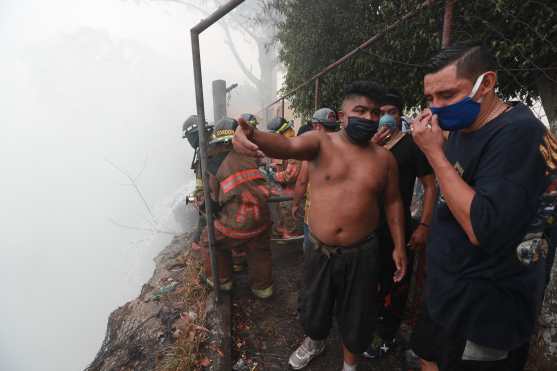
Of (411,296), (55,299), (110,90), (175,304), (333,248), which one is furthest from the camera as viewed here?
(110,90)

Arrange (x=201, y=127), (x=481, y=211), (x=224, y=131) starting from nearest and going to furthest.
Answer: (x=481, y=211), (x=201, y=127), (x=224, y=131)

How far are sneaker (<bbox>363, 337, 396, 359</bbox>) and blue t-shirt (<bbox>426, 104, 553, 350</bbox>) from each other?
1.34 metres

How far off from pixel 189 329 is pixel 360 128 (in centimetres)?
249

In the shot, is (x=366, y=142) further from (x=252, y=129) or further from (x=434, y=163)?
(x=252, y=129)

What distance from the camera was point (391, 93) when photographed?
2.58 m

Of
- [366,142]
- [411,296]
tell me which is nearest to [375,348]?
[411,296]

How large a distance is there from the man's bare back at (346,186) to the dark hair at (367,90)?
30 centimetres

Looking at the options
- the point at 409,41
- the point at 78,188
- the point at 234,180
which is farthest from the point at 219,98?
the point at 78,188

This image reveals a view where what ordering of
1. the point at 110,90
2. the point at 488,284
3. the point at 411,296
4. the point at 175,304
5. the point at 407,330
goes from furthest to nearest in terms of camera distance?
the point at 110,90
the point at 175,304
the point at 411,296
the point at 407,330
the point at 488,284

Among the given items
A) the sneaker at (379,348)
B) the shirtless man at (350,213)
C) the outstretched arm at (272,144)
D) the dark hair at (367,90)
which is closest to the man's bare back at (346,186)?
the shirtless man at (350,213)

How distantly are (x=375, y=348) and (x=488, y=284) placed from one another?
172 centimetres

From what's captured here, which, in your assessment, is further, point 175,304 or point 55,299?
point 55,299

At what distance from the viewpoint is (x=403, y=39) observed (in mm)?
3814

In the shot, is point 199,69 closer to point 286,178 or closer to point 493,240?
point 493,240
